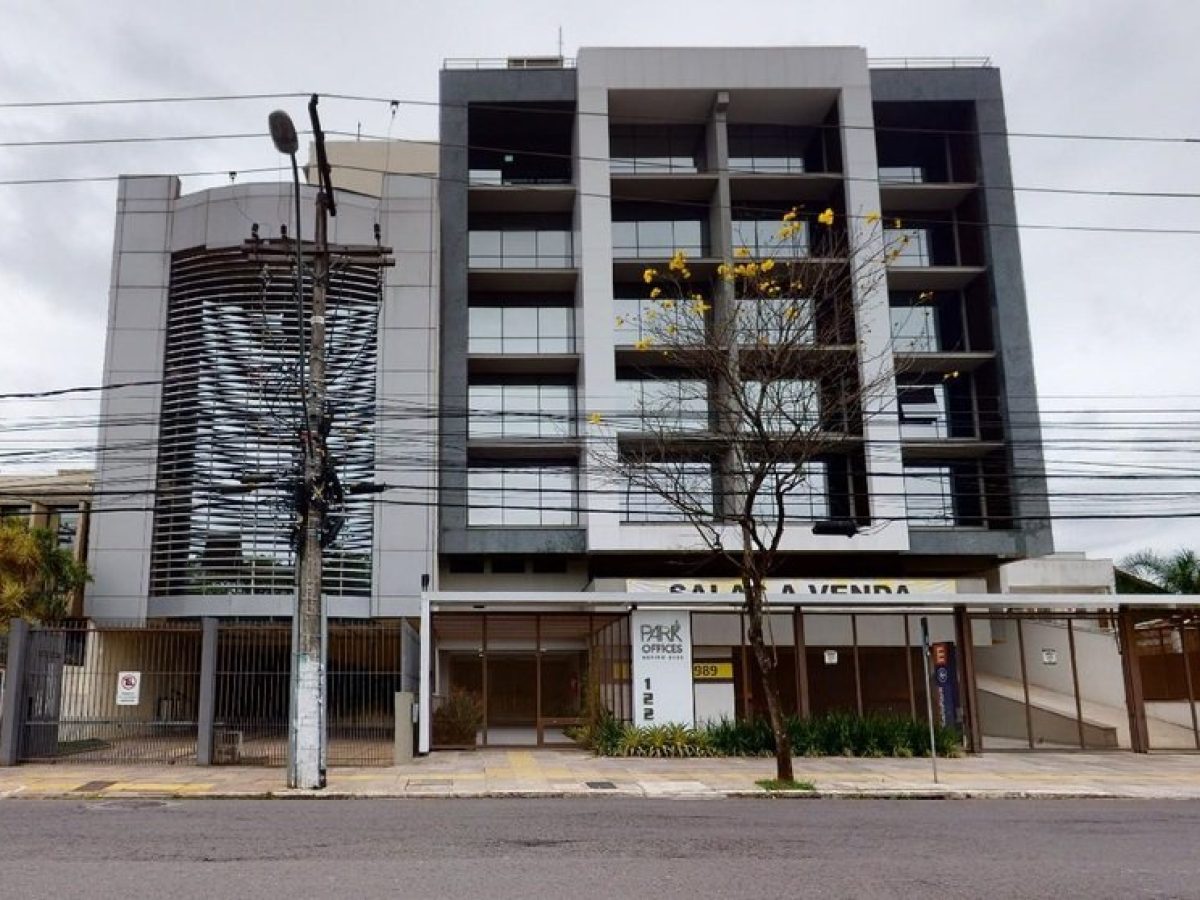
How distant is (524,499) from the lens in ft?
114

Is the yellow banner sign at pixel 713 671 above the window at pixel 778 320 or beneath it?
beneath

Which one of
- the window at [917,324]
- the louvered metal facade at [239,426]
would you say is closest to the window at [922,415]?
the window at [917,324]

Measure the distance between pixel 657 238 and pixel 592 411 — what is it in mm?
7590

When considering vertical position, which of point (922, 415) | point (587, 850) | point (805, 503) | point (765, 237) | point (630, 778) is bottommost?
point (630, 778)

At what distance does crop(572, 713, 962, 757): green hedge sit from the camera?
2088 cm

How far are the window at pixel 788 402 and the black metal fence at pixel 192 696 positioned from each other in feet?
26.4

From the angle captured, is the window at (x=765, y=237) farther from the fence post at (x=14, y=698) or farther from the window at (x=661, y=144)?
the fence post at (x=14, y=698)

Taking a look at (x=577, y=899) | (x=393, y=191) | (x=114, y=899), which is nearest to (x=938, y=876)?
(x=577, y=899)

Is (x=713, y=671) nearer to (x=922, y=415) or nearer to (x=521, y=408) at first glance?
(x=521, y=408)

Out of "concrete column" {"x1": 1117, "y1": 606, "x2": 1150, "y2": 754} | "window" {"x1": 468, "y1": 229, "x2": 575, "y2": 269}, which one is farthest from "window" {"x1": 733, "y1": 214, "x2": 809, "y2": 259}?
"concrete column" {"x1": 1117, "y1": 606, "x2": 1150, "y2": 754}

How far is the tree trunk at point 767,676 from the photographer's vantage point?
16359 millimetres

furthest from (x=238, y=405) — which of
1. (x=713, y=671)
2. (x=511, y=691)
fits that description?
(x=713, y=671)

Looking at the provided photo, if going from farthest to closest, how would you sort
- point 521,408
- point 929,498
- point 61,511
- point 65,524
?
point 521,408
point 929,498
point 65,524
point 61,511

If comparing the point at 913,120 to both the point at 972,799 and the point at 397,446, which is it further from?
the point at 972,799
